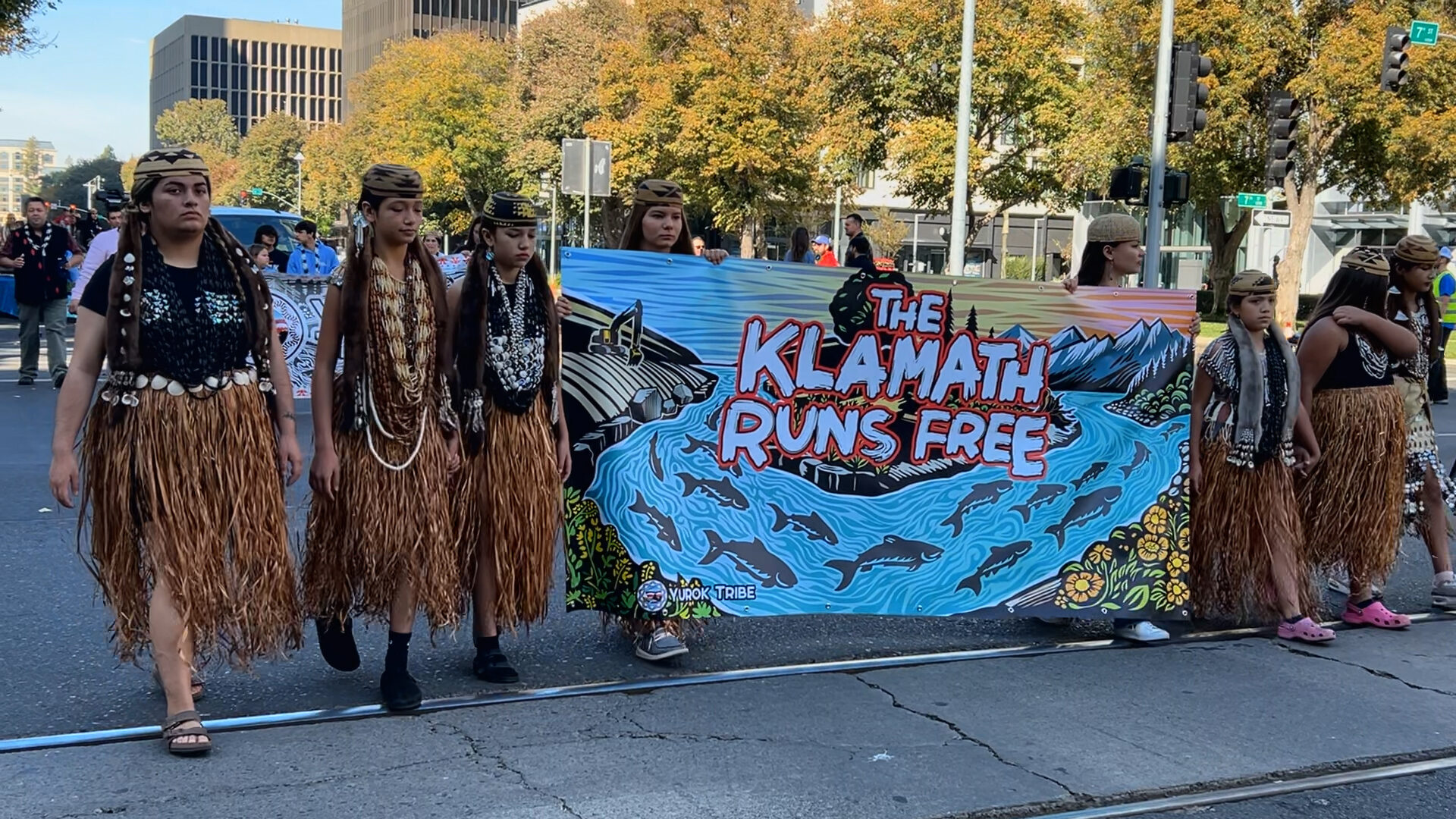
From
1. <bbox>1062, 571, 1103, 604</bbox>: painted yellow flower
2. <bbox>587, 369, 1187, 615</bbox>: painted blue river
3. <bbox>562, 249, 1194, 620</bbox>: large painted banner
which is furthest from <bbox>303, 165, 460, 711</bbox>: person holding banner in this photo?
<bbox>1062, 571, 1103, 604</bbox>: painted yellow flower

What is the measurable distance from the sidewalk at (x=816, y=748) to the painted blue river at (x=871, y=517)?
33 centimetres

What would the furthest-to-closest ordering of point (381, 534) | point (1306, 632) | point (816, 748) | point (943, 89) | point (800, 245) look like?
1. point (943, 89)
2. point (800, 245)
3. point (1306, 632)
4. point (381, 534)
5. point (816, 748)

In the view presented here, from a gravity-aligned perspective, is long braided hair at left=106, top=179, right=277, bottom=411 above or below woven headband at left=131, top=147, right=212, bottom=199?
below

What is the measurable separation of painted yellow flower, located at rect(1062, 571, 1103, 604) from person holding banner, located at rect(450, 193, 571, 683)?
209 centimetres

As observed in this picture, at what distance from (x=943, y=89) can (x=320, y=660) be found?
99.9ft

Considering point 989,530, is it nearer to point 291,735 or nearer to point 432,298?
point 432,298

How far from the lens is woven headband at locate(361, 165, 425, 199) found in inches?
174

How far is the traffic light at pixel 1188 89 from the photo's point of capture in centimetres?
1684

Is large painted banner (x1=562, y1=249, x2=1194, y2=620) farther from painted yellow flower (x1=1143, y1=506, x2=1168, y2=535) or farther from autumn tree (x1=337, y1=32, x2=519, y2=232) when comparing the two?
autumn tree (x1=337, y1=32, x2=519, y2=232)

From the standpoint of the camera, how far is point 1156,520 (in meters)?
5.61

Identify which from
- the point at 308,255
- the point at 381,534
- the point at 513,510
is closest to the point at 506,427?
the point at 513,510

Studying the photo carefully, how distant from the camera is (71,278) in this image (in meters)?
16.3

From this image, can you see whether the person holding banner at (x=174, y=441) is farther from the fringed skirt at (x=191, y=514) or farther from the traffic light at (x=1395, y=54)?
the traffic light at (x=1395, y=54)

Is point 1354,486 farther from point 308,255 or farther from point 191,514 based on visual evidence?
point 308,255
